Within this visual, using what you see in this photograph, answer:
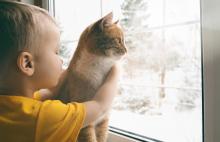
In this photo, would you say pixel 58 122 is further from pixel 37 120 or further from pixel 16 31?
pixel 16 31

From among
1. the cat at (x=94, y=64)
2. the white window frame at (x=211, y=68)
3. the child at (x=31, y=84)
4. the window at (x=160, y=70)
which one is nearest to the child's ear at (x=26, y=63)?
the child at (x=31, y=84)

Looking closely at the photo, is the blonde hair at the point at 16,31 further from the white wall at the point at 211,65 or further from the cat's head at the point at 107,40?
the white wall at the point at 211,65

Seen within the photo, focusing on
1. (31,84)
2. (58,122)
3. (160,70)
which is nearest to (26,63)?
(31,84)

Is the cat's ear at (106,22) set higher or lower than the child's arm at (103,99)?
higher

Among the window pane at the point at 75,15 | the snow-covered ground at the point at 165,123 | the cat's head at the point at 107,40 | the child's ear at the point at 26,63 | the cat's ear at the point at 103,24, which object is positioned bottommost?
the snow-covered ground at the point at 165,123

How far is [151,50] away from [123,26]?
0.41ft

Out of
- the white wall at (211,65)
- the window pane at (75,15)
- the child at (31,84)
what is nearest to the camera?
the white wall at (211,65)

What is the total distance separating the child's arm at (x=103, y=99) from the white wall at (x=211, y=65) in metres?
0.27

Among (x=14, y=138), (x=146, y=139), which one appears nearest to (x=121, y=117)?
(x=146, y=139)

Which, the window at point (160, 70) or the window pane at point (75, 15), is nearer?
the window at point (160, 70)

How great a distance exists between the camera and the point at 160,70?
772 mm

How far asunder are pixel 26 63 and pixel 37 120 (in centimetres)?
15

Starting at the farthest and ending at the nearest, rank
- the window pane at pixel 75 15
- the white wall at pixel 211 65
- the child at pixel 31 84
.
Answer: the window pane at pixel 75 15
the child at pixel 31 84
the white wall at pixel 211 65

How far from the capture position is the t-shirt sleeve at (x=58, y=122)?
26.4 inches
